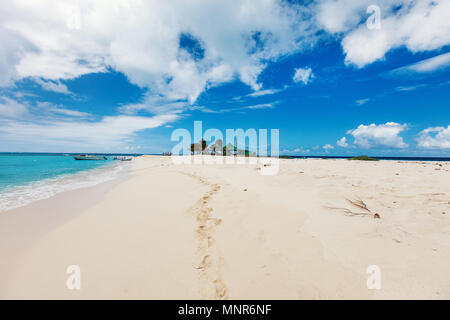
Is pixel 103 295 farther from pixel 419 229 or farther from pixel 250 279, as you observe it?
pixel 419 229

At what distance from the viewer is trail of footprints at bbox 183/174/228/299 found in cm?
217

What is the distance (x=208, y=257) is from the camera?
283 cm

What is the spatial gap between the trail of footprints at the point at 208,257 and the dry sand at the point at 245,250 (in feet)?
0.05

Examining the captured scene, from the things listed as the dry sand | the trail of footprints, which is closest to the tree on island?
the dry sand

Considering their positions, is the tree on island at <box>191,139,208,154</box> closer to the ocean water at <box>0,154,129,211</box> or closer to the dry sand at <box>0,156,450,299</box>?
the ocean water at <box>0,154,129,211</box>

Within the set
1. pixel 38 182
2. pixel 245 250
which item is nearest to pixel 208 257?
pixel 245 250

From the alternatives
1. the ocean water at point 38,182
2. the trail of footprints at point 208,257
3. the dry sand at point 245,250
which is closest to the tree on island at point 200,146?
the ocean water at point 38,182

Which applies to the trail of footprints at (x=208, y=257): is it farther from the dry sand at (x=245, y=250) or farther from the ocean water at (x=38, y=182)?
the ocean water at (x=38, y=182)

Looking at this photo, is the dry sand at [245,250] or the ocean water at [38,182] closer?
the dry sand at [245,250]

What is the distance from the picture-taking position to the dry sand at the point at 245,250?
2104 mm

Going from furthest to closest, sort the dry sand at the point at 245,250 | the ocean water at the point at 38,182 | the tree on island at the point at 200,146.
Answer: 1. the tree on island at the point at 200,146
2. the ocean water at the point at 38,182
3. the dry sand at the point at 245,250
